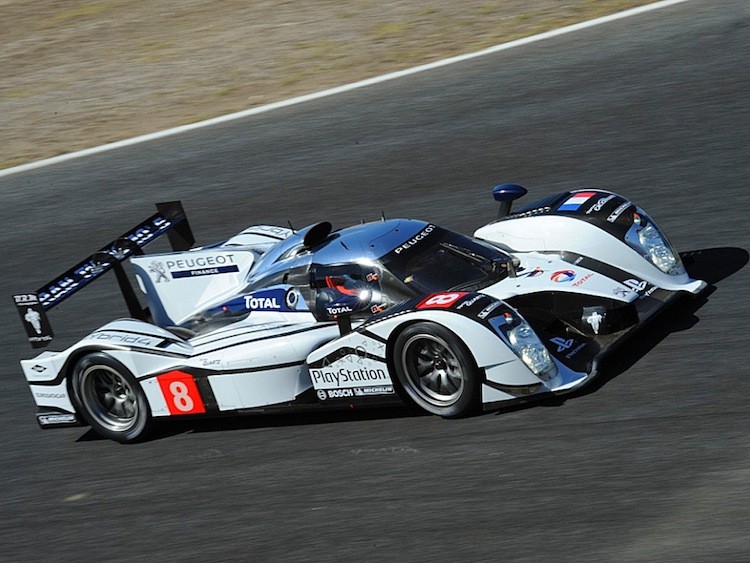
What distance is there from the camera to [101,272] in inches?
305

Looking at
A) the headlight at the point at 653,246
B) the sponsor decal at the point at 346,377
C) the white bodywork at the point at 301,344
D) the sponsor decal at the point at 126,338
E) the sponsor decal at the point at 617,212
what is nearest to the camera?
the white bodywork at the point at 301,344

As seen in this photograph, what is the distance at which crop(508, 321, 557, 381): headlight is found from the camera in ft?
20.4

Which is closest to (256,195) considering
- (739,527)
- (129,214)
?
(129,214)

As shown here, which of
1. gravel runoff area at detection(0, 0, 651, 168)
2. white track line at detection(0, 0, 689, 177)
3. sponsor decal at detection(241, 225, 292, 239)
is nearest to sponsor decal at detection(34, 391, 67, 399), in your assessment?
sponsor decal at detection(241, 225, 292, 239)

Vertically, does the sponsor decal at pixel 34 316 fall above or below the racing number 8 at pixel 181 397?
above

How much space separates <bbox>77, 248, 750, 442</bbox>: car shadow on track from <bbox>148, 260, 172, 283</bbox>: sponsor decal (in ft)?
3.64

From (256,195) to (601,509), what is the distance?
667cm

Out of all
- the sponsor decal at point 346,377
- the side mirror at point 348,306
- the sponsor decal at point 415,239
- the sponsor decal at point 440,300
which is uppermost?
the sponsor decal at point 415,239

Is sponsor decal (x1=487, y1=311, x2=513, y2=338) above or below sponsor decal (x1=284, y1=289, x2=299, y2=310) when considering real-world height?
below

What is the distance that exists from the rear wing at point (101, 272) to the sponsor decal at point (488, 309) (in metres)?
2.83

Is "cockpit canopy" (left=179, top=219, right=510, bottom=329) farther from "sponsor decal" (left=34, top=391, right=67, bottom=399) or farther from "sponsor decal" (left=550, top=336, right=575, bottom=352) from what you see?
"sponsor decal" (left=34, top=391, right=67, bottom=399)

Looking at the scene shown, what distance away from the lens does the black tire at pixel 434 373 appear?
6270 mm

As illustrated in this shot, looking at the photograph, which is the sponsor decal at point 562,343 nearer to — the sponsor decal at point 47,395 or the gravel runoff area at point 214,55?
the sponsor decal at point 47,395

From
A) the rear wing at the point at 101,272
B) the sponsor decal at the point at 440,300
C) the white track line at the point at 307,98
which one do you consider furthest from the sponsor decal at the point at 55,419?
the white track line at the point at 307,98
